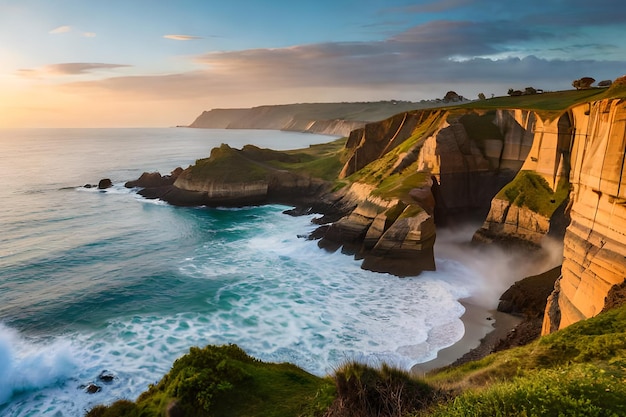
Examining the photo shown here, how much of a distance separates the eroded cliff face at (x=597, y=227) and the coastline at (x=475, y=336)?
156 inches

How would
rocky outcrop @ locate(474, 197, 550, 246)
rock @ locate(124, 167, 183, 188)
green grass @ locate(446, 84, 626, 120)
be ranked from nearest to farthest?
rocky outcrop @ locate(474, 197, 550, 246) → green grass @ locate(446, 84, 626, 120) → rock @ locate(124, 167, 183, 188)

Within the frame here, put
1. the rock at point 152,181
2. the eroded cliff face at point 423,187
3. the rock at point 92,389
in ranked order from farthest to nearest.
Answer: the rock at point 152,181 < the eroded cliff face at point 423,187 < the rock at point 92,389

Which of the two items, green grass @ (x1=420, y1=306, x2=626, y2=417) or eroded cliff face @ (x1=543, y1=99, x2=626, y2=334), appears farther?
eroded cliff face @ (x1=543, y1=99, x2=626, y2=334)

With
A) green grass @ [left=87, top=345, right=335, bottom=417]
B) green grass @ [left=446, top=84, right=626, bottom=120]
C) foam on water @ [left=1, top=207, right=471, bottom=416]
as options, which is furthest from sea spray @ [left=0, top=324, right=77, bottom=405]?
green grass @ [left=446, top=84, right=626, bottom=120]

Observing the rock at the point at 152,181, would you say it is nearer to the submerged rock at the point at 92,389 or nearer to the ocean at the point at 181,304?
the ocean at the point at 181,304

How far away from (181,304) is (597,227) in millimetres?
23848

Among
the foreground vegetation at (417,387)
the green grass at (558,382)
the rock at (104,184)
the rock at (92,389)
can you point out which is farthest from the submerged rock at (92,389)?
the rock at (104,184)

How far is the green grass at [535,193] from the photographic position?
3025 centimetres

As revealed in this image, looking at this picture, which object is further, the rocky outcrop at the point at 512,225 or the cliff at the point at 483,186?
the rocky outcrop at the point at 512,225

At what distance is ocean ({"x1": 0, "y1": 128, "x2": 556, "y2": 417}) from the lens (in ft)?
63.4

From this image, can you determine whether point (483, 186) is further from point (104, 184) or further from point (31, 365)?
point (104, 184)

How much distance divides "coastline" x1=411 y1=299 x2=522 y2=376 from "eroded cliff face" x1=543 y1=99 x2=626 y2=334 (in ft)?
13.0

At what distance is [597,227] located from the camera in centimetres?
1471

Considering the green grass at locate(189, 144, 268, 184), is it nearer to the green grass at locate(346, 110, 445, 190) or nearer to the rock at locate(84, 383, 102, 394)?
the green grass at locate(346, 110, 445, 190)
